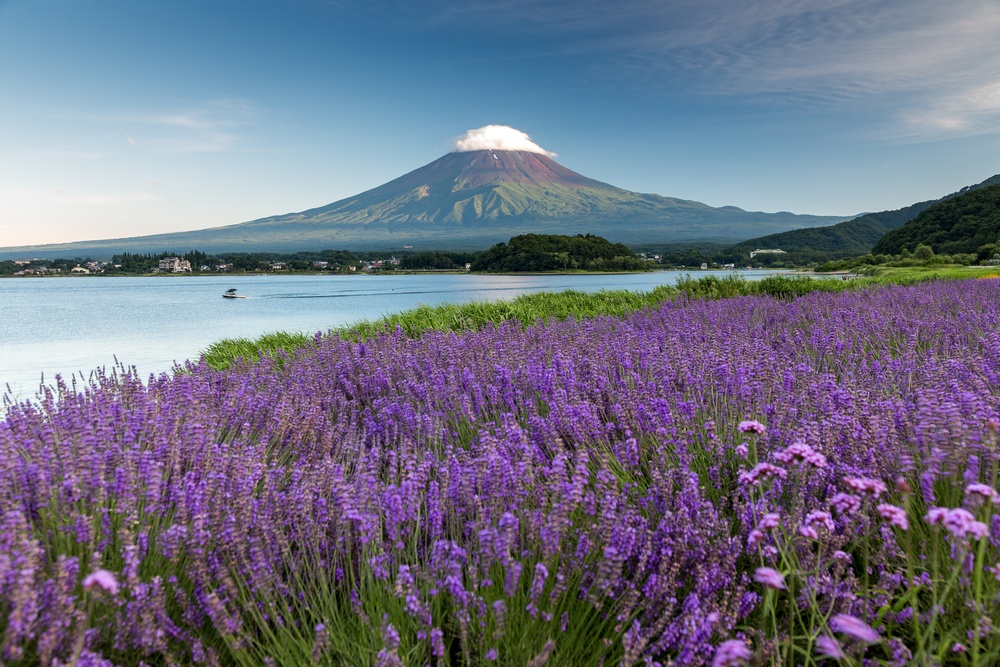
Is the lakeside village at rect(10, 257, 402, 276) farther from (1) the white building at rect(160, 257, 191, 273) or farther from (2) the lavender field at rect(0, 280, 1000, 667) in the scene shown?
(2) the lavender field at rect(0, 280, 1000, 667)

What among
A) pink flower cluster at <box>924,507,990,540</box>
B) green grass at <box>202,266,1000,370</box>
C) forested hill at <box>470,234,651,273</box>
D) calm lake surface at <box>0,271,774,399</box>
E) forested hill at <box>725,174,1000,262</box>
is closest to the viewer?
pink flower cluster at <box>924,507,990,540</box>

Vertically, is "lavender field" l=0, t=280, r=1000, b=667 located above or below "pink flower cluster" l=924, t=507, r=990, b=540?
below

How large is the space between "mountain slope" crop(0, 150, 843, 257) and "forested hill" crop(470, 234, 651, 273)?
260ft

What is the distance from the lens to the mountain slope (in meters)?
132

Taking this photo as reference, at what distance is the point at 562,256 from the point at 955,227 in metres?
29.1

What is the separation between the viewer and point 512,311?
928 cm

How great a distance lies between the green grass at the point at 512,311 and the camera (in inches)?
304

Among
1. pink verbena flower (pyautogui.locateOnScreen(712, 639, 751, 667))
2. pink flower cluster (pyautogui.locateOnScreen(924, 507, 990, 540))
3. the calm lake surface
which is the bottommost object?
the calm lake surface

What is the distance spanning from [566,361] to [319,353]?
269cm

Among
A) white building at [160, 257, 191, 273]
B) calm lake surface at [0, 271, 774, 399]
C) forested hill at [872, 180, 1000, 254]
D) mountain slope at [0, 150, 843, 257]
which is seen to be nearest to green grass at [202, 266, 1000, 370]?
calm lake surface at [0, 271, 774, 399]

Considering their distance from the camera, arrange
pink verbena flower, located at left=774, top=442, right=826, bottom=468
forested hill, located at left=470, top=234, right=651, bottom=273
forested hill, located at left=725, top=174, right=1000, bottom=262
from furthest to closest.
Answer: forested hill, located at left=725, top=174, right=1000, bottom=262
forested hill, located at left=470, top=234, right=651, bottom=273
pink verbena flower, located at left=774, top=442, right=826, bottom=468

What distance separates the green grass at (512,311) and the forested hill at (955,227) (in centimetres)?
3558

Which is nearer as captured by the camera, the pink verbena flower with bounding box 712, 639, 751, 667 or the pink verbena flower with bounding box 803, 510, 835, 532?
the pink verbena flower with bounding box 712, 639, 751, 667

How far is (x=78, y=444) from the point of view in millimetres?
2061
